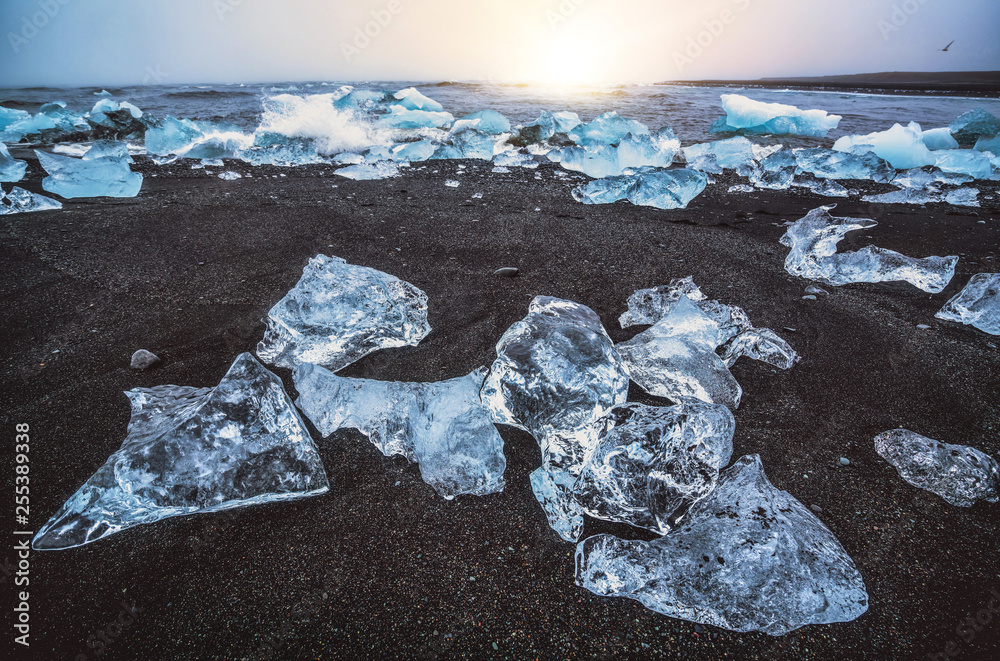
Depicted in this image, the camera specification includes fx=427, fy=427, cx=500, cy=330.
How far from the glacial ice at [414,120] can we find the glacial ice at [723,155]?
185 inches

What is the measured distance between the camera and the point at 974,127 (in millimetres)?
7547

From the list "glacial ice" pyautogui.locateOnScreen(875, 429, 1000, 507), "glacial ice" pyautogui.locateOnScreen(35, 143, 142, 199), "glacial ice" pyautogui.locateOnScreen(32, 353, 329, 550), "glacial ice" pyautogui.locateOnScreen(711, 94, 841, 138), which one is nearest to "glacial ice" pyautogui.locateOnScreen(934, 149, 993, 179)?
"glacial ice" pyautogui.locateOnScreen(711, 94, 841, 138)

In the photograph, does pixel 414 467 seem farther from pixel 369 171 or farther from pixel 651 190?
pixel 369 171

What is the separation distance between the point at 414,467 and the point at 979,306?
9.10ft

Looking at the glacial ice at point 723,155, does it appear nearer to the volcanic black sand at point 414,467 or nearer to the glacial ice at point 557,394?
the volcanic black sand at point 414,467

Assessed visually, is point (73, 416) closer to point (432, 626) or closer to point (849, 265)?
point (432, 626)

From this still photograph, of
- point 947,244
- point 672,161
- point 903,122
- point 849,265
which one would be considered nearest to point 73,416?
point 849,265

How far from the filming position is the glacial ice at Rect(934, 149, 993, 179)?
189 inches

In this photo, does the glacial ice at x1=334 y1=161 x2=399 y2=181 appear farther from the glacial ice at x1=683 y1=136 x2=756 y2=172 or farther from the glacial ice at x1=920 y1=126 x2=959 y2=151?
the glacial ice at x1=920 y1=126 x2=959 y2=151

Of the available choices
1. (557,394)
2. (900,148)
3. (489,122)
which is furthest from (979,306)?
(489,122)

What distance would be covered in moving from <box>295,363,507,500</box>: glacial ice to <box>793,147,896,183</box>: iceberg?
5.25m

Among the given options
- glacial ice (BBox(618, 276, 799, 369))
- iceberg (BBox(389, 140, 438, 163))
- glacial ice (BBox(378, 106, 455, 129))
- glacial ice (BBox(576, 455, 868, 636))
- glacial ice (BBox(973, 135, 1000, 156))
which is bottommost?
glacial ice (BBox(576, 455, 868, 636))

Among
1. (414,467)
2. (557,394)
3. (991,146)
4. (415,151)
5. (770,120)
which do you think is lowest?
(414,467)

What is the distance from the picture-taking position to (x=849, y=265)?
8.32ft
